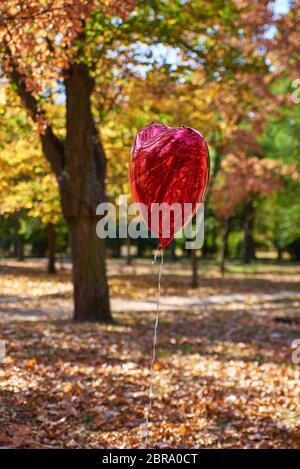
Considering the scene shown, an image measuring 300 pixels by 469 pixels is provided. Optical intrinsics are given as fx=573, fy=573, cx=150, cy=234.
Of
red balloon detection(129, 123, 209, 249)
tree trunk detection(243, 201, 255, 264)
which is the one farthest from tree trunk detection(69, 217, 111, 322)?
tree trunk detection(243, 201, 255, 264)

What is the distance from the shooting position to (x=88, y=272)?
1194cm

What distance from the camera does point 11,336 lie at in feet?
34.5

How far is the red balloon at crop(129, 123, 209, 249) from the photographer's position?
4406mm

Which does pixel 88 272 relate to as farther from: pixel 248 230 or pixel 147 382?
pixel 248 230

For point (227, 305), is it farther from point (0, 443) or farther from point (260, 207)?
point (260, 207)

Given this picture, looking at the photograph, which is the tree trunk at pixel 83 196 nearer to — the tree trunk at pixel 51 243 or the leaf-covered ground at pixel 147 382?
the leaf-covered ground at pixel 147 382

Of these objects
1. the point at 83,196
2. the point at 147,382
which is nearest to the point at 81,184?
the point at 83,196

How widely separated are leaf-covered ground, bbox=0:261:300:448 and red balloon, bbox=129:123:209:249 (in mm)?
2469

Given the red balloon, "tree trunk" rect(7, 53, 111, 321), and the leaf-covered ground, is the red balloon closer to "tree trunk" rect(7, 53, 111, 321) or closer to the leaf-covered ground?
the leaf-covered ground

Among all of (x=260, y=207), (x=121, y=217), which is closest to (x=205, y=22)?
(x=121, y=217)

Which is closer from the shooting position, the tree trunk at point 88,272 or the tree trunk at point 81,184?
the tree trunk at point 81,184

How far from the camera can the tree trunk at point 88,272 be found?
1177 centimetres

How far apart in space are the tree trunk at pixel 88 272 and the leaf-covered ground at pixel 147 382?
1.56 feet

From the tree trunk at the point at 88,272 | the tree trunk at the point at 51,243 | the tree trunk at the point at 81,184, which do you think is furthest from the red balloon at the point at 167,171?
the tree trunk at the point at 51,243
